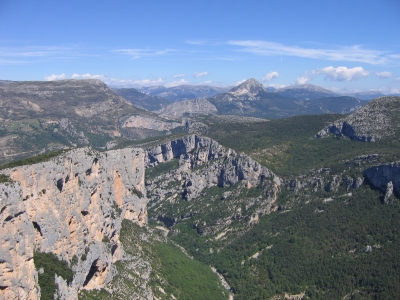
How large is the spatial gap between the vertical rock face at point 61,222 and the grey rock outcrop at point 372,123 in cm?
9870

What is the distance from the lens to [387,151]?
129125mm

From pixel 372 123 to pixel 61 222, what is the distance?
122213 millimetres

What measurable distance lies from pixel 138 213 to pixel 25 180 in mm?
52722

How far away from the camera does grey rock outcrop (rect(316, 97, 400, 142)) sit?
147250 millimetres

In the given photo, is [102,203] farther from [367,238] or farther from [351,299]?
[367,238]

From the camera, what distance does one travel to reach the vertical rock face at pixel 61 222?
4969 cm

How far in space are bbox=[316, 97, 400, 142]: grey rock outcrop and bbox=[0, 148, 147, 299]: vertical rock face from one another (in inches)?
3886

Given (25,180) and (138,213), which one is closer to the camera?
(25,180)

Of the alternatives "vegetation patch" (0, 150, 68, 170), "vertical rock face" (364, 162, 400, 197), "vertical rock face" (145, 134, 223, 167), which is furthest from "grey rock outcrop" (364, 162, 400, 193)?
"vegetation patch" (0, 150, 68, 170)

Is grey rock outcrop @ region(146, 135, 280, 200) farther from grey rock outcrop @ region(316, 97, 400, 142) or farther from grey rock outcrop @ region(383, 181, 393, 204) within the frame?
grey rock outcrop @ region(316, 97, 400, 142)

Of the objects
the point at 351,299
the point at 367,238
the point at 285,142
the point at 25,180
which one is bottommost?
the point at 351,299

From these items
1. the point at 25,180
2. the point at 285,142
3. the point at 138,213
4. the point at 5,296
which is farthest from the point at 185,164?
the point at 5,296

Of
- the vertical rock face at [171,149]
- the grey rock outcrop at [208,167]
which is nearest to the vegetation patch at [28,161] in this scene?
the grey rock outcrop at [208,167]

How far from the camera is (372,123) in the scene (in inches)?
A: 5989
